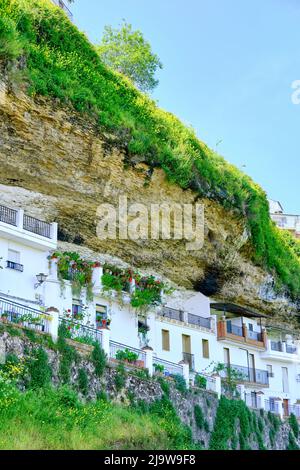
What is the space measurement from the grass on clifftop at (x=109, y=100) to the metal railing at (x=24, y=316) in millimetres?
6511

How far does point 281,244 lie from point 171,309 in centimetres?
805

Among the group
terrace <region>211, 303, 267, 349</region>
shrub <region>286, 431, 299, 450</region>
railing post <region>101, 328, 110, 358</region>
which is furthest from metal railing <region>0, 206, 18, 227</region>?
shrub <region>286, 431, 299, 450</region>

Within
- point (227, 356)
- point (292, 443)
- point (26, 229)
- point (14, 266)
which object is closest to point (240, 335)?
point (227, 356)

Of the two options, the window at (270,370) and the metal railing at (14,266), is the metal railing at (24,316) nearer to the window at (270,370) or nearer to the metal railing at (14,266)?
the metal railing at (14,266)

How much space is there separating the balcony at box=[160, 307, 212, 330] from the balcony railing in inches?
89.2

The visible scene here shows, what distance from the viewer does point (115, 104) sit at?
24516mm

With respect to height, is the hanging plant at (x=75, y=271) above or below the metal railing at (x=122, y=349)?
above

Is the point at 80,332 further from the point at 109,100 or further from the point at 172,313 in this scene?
the point at 172,313

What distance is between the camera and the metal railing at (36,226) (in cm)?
2409

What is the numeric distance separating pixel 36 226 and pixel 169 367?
265 inches

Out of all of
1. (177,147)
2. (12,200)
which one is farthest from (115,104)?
(12,200)

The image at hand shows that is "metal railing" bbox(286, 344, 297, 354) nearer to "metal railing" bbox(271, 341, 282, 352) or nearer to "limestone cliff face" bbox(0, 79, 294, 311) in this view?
"metal railing" bbox(271, 341, 282, 352)

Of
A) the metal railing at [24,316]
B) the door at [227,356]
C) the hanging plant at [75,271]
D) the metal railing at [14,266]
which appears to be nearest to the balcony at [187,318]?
the door at [227,356]

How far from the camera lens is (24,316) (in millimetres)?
18078
